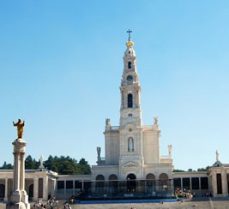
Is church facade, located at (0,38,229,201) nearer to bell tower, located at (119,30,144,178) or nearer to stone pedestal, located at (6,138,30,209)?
bell tower, located at (119,30,144,178)

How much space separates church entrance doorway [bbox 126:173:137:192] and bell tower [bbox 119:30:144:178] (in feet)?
1.76

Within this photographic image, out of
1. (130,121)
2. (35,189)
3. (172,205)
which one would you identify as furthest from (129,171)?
(172,205)

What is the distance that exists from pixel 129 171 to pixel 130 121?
327 inches

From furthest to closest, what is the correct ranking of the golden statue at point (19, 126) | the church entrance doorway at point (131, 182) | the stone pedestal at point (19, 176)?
the church entrance doorway at point (131, 182), the golden statue at point (19, 126), the stone pedestal at point (19, 176)

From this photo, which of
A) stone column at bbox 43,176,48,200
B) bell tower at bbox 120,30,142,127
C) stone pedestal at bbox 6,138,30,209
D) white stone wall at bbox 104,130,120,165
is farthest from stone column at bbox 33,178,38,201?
stone pedestal at bbox 6,138,30,209

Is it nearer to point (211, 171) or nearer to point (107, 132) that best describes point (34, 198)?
point (107, 132)

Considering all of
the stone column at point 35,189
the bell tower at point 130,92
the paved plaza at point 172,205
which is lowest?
the paved plaza at point 172,205

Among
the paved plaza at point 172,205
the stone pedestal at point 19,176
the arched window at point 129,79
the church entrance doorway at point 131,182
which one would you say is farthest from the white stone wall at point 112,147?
the stone pedestal at point 19,176

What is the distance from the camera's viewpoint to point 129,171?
83812 mm

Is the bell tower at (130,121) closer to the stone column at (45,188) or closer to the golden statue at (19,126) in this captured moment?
the stone column at (45,188)

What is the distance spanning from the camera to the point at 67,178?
3536 inches

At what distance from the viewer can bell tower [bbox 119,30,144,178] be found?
84062mm

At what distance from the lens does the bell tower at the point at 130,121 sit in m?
84.1

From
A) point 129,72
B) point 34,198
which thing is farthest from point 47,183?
point 129,72
